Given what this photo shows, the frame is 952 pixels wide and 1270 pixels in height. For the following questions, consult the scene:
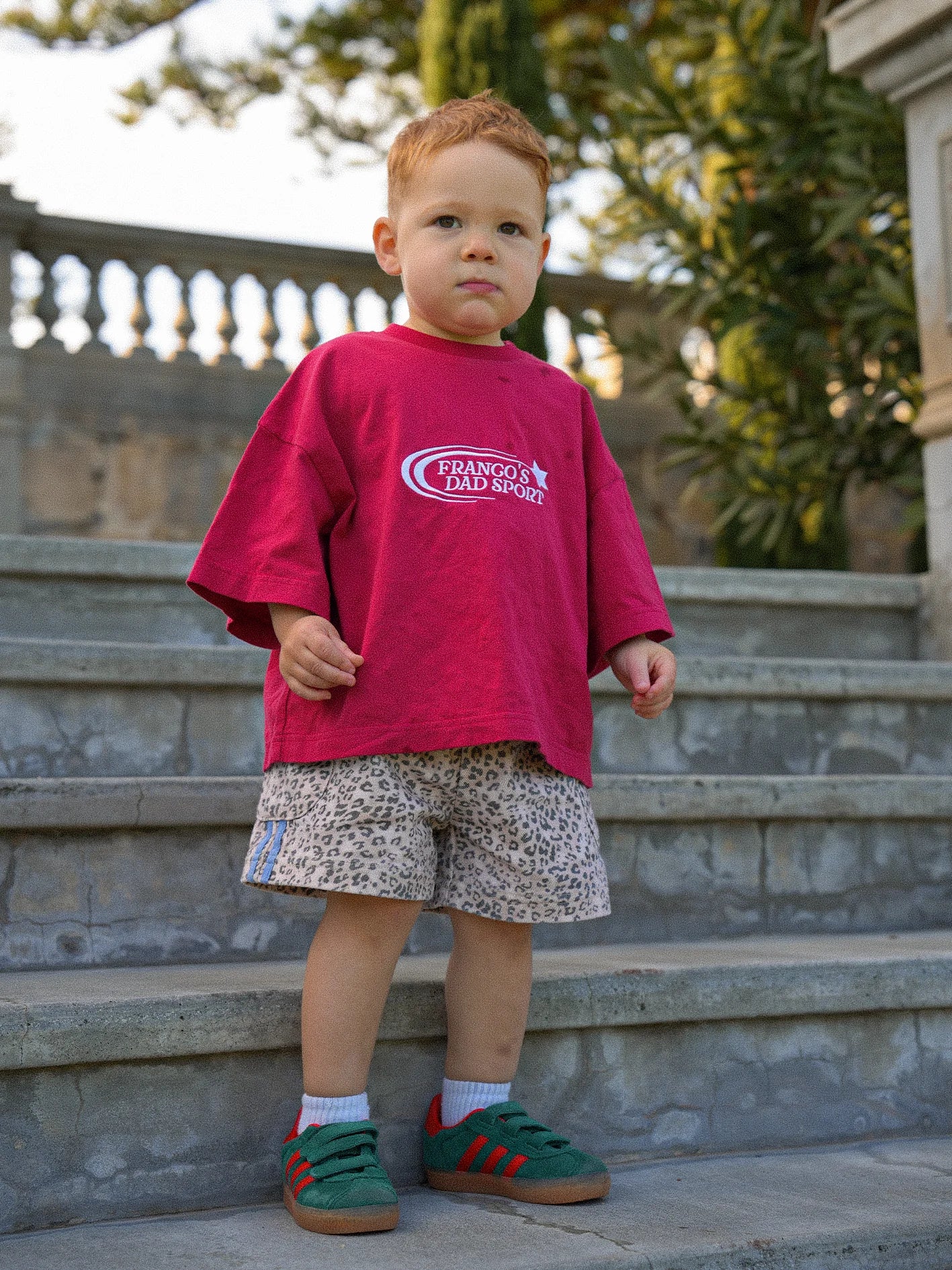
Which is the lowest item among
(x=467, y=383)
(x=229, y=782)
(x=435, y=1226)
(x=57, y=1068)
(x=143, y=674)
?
(x=435, y=1226)

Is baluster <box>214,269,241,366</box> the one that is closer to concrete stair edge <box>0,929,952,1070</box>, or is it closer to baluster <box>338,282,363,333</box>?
baluster <box>338,282,363,333</box>

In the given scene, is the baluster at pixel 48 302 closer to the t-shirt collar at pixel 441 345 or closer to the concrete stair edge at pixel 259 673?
the concrete stair edge at pixel 259 673

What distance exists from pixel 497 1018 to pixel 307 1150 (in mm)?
257

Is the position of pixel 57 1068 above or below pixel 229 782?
below

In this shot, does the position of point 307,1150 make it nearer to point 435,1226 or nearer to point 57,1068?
point 435,1226


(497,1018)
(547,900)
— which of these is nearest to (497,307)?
(547,900)

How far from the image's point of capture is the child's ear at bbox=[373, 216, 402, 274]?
1647mm

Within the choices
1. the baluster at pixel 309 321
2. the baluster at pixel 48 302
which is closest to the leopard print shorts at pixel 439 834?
the baluster at pixel 48 302

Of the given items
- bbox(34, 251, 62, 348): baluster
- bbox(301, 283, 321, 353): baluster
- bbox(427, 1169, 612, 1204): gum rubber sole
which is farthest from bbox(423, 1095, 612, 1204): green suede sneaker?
bbox(301, 283, 321, 353): baluster

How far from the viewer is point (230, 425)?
5910 mm

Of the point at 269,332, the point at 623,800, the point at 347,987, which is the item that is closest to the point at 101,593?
the point at 623,800

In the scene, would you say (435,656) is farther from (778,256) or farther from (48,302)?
(48,302)

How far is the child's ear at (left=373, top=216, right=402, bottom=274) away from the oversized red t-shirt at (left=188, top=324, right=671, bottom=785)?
78mm

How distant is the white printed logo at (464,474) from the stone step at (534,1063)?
583 millimetres
